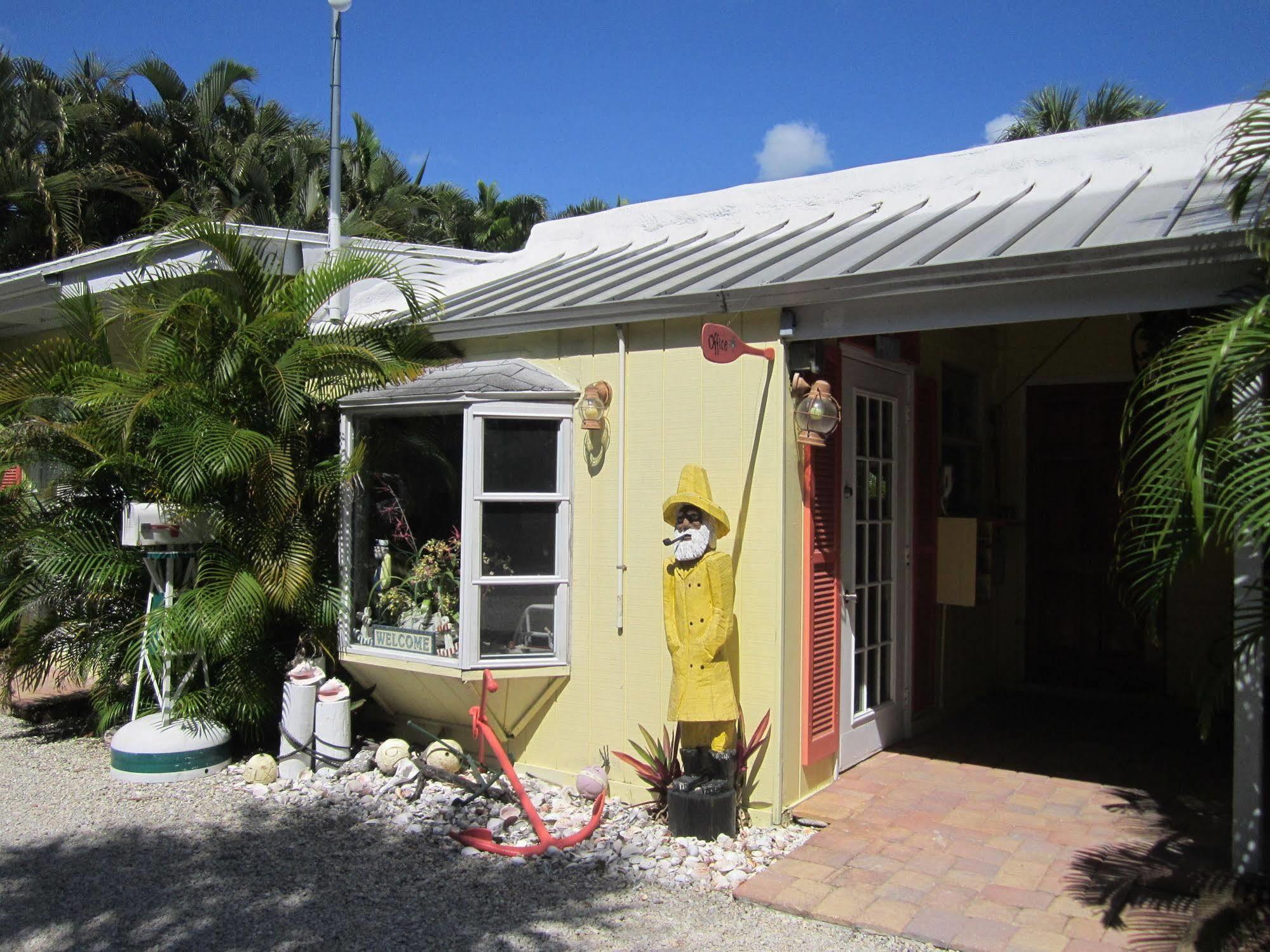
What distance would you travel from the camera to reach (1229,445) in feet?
11.3

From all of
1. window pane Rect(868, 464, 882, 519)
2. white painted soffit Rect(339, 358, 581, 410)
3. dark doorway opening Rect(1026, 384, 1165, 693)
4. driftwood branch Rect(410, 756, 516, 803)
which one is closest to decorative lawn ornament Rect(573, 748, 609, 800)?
driftwood branch Rect(410, 756, 516, 803)

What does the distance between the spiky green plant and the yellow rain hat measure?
2.07 m

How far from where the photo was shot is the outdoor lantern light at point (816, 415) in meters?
5.26

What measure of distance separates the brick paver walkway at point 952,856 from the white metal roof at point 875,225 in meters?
2.71

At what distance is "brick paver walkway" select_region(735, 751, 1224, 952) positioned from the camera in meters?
4.11

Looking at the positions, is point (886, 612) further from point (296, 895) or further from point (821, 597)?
Result: point (296, 895)

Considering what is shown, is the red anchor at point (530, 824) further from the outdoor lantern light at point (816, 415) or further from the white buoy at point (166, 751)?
the outdoor lantern light at point (816, 415)

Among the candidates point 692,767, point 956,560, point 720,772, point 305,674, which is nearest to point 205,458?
point 305,674

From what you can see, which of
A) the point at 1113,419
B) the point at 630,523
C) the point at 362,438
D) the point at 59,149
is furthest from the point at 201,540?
the point at 59,149

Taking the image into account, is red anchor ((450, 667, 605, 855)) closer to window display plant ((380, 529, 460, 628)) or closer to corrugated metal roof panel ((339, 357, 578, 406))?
window display plant ((380, 529, 460, 628))

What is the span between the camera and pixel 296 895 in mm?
4535

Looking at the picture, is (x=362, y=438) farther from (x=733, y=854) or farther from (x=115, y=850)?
(x=733, y=854)

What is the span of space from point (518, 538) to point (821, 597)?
5.74ft

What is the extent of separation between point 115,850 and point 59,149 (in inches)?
597
